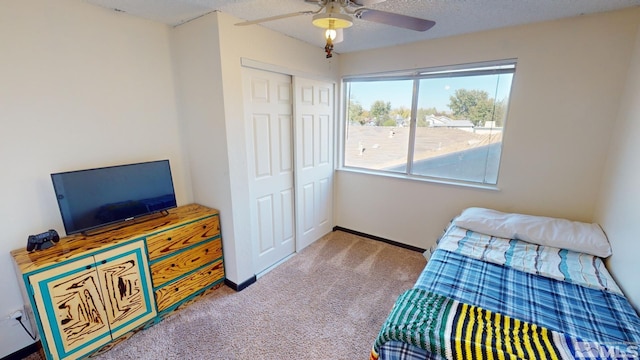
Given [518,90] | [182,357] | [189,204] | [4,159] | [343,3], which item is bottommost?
[182,357]

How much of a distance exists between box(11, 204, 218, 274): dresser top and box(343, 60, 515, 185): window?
2.00 meters

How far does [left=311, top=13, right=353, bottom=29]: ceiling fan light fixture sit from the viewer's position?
130cm

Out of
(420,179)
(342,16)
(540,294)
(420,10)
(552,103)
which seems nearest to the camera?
(342,16)

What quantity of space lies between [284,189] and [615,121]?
2745mm

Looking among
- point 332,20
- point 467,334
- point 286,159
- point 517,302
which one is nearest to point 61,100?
point 286,159

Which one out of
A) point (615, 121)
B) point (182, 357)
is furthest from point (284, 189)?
point (615, 121)

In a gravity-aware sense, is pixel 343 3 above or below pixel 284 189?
above

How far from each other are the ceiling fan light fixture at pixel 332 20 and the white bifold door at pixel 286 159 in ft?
3.47

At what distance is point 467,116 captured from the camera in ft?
8.57

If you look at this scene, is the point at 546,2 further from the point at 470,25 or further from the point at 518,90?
the point at 518,90

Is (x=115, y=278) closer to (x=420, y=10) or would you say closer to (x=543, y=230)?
(x=420, y=10)

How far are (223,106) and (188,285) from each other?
1.49 m

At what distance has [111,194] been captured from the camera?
1.92 m

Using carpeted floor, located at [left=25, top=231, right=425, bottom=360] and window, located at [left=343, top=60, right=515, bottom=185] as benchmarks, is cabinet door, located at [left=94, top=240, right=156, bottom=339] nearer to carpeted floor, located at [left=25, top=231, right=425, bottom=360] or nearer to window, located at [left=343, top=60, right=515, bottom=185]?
carpeted floor, located at [left=25, top=231, right=425, bottom=360]
